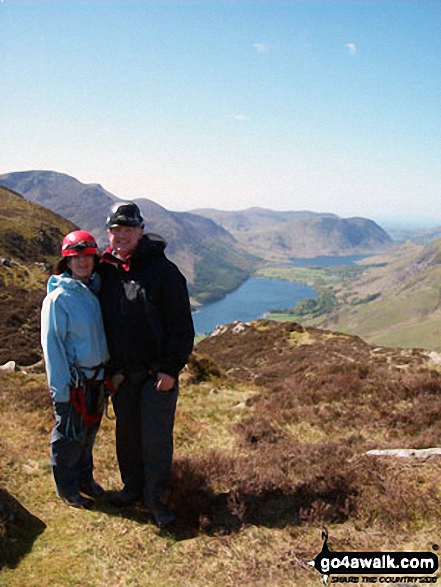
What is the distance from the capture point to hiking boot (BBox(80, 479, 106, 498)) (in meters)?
6.13

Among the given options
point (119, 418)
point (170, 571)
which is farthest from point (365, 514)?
point (119, 418)

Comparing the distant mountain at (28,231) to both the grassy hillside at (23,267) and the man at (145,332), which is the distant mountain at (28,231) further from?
the man at (145,332)

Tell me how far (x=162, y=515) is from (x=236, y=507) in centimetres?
102

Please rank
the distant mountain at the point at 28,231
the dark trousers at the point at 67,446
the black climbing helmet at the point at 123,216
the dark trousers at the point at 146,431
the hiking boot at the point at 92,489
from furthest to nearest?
1. the distant mountain at the point at 28,231
2. the hiking boot at the point at 92,489
3. the dark trousers at the point at 67,446
4. the dark trousers at the point at 146,431
5. the black climbing helmet at the point at 123,216

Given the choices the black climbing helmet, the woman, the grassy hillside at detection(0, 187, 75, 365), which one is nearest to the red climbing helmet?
the woman

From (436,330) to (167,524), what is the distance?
214m

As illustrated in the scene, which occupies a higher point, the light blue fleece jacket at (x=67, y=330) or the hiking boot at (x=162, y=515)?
the light blue fleece jacket at (x=67, y=330)

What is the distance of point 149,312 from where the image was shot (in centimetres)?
501

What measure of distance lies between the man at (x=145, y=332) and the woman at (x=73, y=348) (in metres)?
0.21

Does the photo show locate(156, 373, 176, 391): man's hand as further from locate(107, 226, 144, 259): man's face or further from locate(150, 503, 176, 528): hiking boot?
locate(150, 503, 176, 528): hiking boot

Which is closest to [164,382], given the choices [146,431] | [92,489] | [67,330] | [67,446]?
[146,431]

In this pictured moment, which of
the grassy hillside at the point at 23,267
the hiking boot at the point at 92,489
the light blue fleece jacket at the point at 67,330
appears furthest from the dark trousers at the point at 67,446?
the grassy hillside at the point at 23,267

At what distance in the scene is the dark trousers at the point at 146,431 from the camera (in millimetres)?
5270

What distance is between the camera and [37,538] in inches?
198
